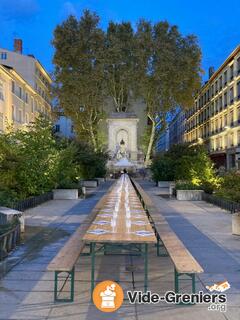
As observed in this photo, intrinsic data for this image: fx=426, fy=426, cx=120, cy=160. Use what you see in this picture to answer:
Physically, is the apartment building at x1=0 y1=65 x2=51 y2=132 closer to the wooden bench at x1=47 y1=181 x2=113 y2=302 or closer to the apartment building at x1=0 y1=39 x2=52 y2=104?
the apartment building at x1=0 y1=39 x2=52 y2=104

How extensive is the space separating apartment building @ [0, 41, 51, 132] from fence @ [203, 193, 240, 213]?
23800 mm

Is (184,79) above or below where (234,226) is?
above

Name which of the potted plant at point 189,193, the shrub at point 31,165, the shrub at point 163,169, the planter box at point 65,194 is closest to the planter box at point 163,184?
the shrub at point 163,169

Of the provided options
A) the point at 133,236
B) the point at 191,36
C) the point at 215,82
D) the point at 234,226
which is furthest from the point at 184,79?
the point at 133,236

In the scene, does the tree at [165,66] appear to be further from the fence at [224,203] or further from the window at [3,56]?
the fence at [224,203]

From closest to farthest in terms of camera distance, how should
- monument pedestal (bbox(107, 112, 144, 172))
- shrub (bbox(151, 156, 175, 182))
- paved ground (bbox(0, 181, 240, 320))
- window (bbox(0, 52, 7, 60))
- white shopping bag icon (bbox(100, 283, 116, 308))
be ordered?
paved ground (bbox(0, 181, 240, 320)), white shopping bag icon (bbox(100, 283, 116, 308)), shrub (bbox(151, 156, 175, 182)), monument pedestal (bbox(107, 112, 144, 172)), window (bbox(0, 52, 7, 60))

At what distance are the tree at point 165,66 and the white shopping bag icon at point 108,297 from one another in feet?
150

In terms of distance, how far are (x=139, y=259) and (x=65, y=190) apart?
14880mm

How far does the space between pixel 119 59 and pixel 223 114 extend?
1951 centimetres

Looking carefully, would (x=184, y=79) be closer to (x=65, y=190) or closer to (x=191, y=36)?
(x=191, y=36)

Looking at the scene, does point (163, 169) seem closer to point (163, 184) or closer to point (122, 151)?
point (163, 184)

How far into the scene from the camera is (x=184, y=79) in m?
50.1

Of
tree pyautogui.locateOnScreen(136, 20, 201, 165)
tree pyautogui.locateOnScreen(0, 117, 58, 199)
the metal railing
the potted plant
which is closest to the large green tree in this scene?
tree pyautogui.locateOnScreen(136, 20, 201, 165)

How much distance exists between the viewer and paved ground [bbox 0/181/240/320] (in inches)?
200
